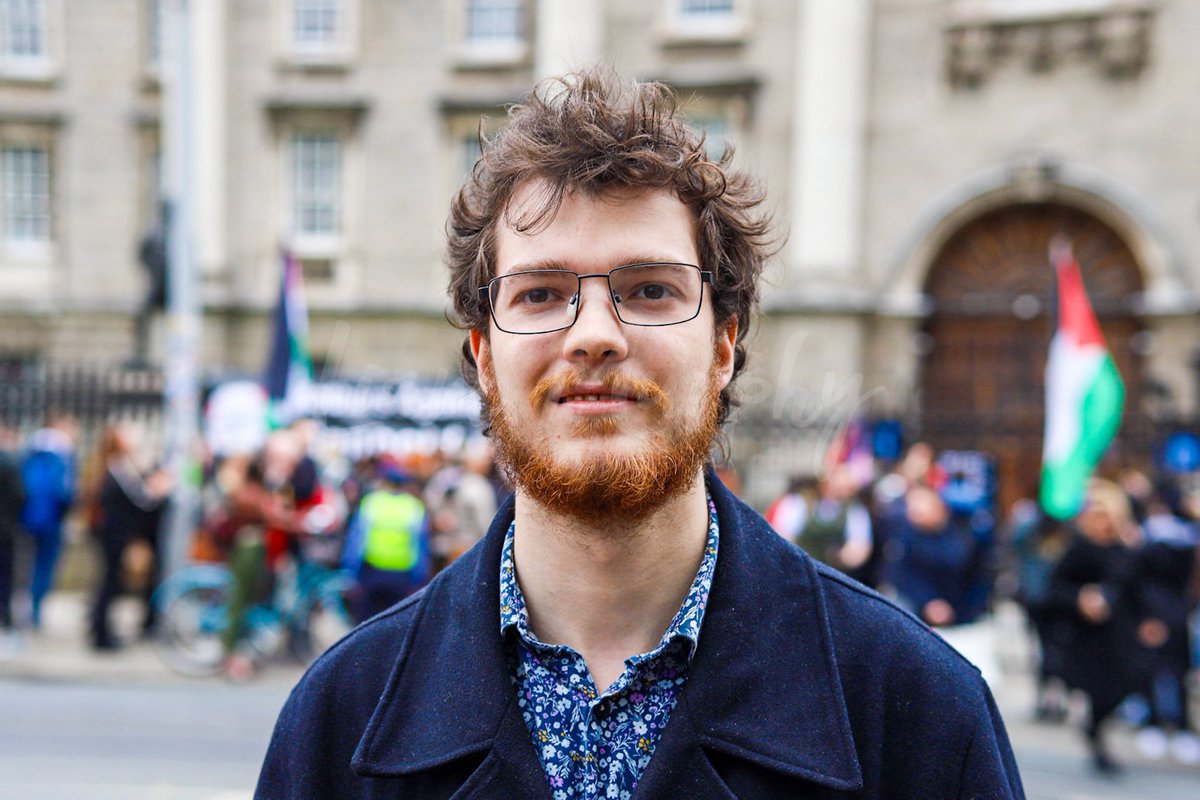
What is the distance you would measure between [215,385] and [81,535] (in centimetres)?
247

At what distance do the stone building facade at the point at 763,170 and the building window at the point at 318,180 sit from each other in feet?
0.19

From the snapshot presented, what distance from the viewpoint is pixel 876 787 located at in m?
1.73

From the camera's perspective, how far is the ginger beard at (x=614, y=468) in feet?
5.94

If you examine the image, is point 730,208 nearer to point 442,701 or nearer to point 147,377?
point 442,701

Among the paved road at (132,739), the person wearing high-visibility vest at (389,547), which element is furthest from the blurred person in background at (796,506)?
the paved road at (132,739)

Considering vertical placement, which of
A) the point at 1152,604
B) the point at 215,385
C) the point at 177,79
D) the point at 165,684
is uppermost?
the point at 177,79

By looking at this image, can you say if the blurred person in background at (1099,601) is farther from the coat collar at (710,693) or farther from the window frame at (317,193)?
the window frame at (317,193)

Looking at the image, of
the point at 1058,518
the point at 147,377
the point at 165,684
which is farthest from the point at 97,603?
the point at 1058,518

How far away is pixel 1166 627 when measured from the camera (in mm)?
8703

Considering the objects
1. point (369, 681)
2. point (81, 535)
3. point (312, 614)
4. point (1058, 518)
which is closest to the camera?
point (369, 681)

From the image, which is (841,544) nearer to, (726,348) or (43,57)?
(726,348)

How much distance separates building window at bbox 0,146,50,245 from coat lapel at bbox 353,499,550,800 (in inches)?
968

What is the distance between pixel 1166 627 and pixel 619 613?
8.12 m

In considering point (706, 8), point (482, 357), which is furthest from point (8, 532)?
point (706, 8)
